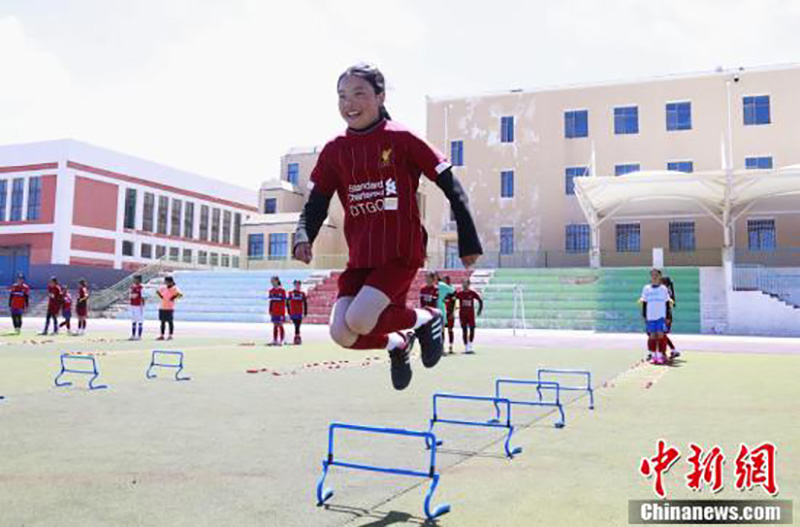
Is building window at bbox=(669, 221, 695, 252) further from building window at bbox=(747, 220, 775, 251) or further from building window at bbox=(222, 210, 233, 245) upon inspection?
building window at bbox=(222, 210, 233, 245)

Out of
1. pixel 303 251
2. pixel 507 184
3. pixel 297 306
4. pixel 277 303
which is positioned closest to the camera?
pixel 303 251

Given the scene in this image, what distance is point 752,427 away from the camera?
6.42m

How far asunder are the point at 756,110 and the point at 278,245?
2960cm

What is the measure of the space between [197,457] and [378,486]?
1458 millimetres

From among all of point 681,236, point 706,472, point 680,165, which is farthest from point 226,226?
point 706,472

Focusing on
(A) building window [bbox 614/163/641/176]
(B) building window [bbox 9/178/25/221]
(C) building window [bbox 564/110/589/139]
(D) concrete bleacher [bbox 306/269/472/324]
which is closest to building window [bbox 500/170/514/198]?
(C) building window [bbox 564/110/589/139]

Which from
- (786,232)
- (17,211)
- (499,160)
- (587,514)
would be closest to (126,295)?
(17,211)

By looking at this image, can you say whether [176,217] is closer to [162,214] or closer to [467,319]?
[162,214]

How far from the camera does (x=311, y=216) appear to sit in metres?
4.83

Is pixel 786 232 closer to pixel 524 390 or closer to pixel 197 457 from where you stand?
pixel 524 390

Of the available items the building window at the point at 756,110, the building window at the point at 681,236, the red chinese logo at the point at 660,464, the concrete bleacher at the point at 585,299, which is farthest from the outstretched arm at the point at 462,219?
the building window at the point at 756,110

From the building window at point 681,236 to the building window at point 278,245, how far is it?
23581mm

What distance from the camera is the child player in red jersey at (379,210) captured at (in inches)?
169

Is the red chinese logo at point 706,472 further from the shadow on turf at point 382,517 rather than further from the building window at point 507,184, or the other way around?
the building window at point 507,184
